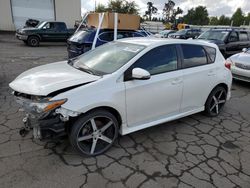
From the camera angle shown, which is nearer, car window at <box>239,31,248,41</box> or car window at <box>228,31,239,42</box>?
car window at <box>228,31,239,42</box>

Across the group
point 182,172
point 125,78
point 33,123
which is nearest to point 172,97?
point 125,78

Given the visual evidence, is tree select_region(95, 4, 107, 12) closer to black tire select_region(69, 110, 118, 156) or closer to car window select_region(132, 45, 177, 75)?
car window select_region(132, 45, 177, 75)

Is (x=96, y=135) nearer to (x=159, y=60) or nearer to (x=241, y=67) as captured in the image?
(x=159, y=60)

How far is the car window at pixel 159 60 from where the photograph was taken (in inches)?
129

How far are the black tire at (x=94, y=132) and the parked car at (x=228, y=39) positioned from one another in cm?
843

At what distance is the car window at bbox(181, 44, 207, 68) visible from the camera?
3770 millimetres

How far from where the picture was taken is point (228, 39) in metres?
10.2

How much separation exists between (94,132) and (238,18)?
290ft

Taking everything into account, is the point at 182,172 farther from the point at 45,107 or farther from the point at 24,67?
the point at 24,67

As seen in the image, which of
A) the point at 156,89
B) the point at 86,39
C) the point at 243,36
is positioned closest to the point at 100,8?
the point at 243,36

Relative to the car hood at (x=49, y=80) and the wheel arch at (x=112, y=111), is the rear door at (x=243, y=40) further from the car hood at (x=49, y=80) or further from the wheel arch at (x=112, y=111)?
the car hood at (x=49, y=80)

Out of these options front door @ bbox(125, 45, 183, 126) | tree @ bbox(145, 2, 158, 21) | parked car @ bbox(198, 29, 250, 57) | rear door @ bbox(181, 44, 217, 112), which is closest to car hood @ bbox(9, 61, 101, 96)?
front door @ bbox(125, 45, 183, 126)

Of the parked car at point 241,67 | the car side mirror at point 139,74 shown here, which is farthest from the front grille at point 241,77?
the car side mirror at point 139,74

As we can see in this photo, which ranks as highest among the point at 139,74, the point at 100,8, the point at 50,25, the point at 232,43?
the point at 100,8
